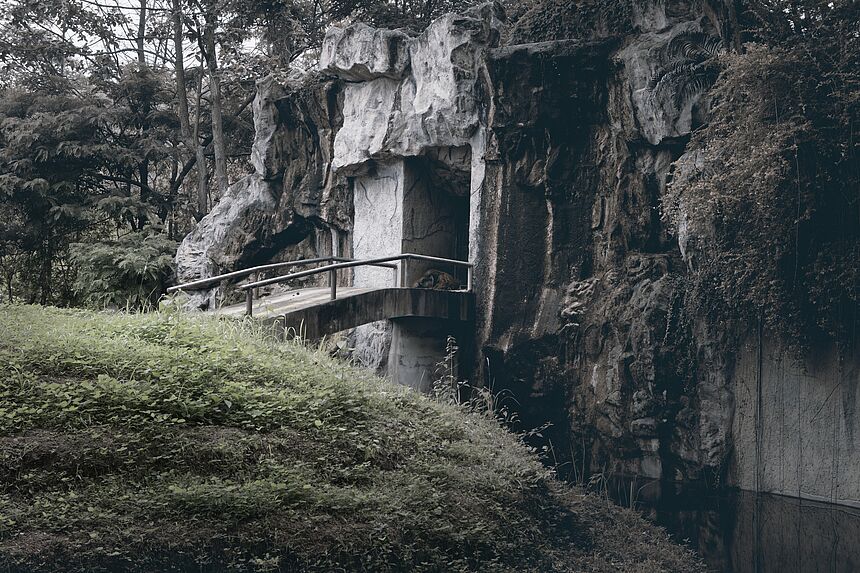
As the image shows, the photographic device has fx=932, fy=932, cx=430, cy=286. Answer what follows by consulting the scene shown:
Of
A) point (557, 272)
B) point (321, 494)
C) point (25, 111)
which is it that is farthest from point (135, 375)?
point (25, 111)

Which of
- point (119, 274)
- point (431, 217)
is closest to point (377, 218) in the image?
point (431, 217)

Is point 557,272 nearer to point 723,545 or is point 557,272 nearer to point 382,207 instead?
point 382,207

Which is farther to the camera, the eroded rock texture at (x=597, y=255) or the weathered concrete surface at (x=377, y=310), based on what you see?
the eroded rock texture at (x=597, y=255)

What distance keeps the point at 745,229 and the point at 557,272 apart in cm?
319

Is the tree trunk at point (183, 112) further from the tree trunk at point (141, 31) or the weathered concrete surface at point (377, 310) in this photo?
the weathered concrete surface at point (377, 310)

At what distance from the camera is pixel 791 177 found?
12.0 meters

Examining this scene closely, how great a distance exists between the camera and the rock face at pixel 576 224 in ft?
43.5

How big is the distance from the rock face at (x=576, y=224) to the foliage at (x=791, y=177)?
66 centimetres

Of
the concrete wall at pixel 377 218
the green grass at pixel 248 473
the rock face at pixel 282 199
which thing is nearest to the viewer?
the green grass at pixel 248 473

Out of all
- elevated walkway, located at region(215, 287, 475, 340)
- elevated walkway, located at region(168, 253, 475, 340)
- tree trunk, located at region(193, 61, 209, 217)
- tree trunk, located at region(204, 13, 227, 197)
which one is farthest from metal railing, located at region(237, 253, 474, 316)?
tree trunk, located at region(193, 61, 209, 217)

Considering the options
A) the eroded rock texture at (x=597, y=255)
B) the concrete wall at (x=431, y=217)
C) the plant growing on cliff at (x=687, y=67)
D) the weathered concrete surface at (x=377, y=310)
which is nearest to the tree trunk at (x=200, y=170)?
the concrete wall at (x=431, y=217)

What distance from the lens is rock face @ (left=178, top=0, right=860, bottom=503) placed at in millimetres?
13258

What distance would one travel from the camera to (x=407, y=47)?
53.6ft

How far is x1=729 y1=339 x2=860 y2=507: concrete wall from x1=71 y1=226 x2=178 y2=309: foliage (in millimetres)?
10427
